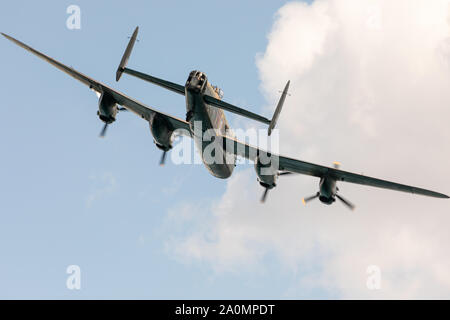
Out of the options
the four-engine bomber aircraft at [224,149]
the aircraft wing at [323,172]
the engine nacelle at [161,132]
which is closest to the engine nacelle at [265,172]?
the four-engine bomber aircraft at [224,149]

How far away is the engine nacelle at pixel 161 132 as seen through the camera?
3966cm

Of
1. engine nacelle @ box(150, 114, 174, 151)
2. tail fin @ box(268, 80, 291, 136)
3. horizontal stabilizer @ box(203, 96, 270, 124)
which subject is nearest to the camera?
tail fin @ box(268, 80, 291, 136)

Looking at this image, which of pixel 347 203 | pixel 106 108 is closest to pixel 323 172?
pixel 347 203

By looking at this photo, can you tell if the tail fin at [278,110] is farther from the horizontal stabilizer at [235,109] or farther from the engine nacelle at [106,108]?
the engine nacelle at [106,108]

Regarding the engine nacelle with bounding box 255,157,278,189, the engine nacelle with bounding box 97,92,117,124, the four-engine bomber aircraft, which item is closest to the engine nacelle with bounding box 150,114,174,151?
the four-engine bomber aircraft

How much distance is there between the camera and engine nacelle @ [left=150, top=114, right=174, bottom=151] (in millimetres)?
39656

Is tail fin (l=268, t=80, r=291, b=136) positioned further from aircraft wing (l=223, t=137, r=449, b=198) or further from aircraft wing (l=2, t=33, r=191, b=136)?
aircraft wing (l=2, t=33, r=191, b=136)

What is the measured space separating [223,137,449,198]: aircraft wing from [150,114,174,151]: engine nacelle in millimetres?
4947

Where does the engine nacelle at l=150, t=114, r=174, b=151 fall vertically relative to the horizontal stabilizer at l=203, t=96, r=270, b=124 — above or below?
above

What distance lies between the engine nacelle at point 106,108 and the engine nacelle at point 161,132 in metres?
3.12

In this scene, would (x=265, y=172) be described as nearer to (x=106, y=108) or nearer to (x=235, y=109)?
(x=235, y=109)
